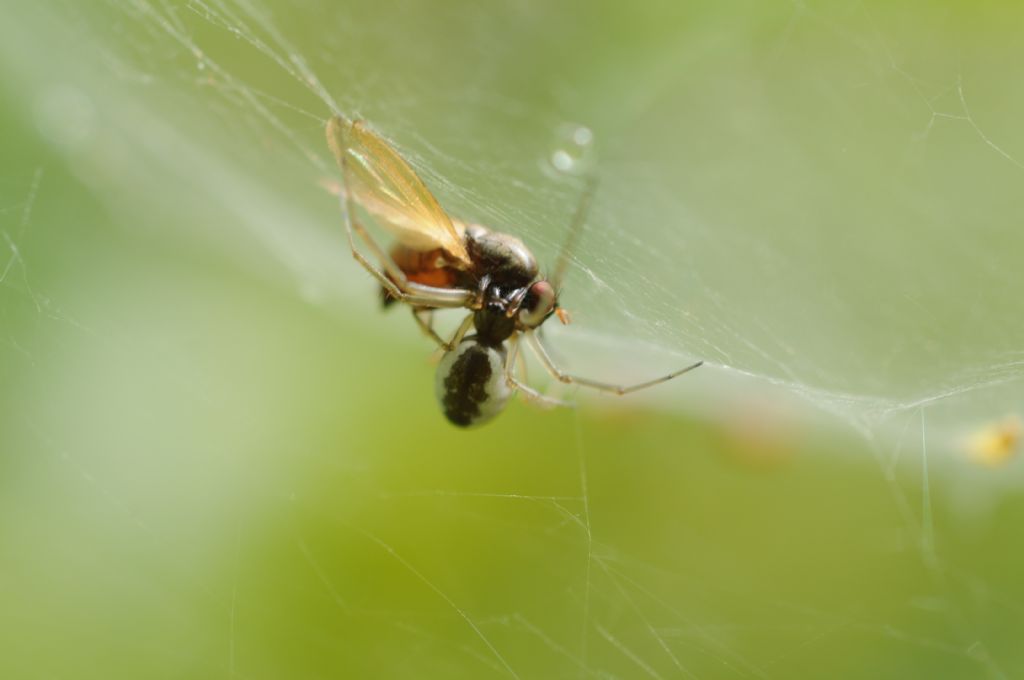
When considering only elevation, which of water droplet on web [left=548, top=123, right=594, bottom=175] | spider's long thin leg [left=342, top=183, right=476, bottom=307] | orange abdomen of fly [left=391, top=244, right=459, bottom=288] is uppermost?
water droplet on web [left=548, top=123, right=594, bottom=175]

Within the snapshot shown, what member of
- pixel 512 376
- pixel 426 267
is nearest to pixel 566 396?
pixel 512 376

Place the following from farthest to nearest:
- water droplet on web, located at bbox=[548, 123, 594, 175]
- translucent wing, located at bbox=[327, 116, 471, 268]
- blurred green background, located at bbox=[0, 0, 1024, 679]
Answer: water droplet on web, located at bbox=[548, 123, 594, 175] → blurred green background, located at bbox=[0, 0, 1024, 679] → translucent wing, located at bbox=[327, 116, 471, 268]

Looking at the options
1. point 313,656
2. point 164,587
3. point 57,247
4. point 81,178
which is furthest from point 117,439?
point 81,178

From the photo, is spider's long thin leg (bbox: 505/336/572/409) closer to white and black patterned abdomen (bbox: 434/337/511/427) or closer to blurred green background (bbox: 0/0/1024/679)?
white and black patterned abdomen (bbox: 434/337/511/427)

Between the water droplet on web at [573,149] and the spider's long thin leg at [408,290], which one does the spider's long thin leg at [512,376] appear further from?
the water droplet on web at [573,149]

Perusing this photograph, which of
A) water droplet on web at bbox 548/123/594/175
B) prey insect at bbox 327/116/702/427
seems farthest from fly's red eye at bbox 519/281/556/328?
water droplet on web at bbox 548/123/594/175

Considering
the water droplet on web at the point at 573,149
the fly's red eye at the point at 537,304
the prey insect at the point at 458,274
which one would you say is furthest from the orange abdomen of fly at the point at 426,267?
the water droplet on web at the point at 573,149

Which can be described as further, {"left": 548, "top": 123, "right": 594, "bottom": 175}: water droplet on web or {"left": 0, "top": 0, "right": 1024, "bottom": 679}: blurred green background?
{"left": 548, "top": 123, "right": 594, "bottom": 175}: water droplet on web

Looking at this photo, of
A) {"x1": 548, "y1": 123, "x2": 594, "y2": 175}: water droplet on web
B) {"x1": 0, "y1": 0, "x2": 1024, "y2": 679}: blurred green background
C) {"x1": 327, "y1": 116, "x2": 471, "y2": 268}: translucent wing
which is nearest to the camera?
{"x1": 327, "y1": 116, "x2": 471, "y2": 268}: translucent wing
